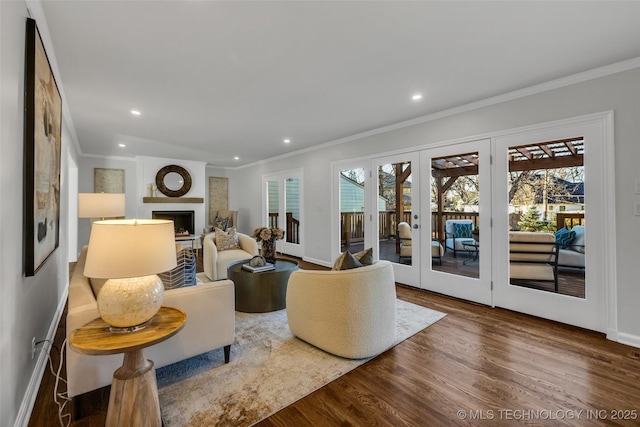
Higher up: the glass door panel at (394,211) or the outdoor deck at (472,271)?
the glass door panel at (394,211)

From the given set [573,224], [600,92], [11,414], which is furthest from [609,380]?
[11,414]

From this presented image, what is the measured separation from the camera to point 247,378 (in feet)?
6.45

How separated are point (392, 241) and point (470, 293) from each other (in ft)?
4.26

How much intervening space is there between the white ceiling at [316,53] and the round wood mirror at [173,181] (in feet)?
10.0

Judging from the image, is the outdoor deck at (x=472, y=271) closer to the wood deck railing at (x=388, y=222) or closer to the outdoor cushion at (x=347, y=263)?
the wood deck railing at (x=388, y=222)

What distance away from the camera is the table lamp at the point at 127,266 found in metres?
1.35

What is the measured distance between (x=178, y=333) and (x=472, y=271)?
10.8 ft

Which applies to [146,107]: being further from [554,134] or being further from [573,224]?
[573,224]

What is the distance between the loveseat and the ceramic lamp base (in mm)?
288

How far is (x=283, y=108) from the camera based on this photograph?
11.8 ft

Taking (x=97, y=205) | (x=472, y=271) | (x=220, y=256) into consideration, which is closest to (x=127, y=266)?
(x=97, y=205)

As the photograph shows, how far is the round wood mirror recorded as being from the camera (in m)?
6.88

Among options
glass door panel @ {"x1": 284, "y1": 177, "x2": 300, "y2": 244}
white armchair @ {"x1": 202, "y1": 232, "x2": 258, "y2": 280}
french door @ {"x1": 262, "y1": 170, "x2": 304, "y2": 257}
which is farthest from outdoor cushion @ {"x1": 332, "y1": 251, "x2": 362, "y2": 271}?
glass door panel @ {"x1": 284, "y1": 177, "x2": 300, "y2": 244}

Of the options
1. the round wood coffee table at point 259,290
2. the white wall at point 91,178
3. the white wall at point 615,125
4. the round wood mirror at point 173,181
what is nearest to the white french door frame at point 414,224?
the white wall at point 615,125
